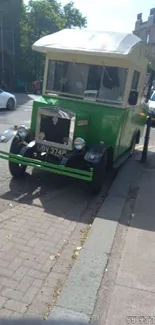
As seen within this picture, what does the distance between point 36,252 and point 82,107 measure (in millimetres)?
3277

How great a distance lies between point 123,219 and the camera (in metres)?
4.95

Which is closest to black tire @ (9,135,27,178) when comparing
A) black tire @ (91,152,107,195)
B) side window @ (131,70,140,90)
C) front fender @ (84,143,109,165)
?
front fender @ (84,143,109,165)

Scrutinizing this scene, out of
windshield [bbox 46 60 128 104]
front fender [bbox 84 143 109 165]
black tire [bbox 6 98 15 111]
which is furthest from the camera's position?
black tire [bbox 6 98 15 111]

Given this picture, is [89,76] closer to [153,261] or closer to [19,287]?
[153,261]

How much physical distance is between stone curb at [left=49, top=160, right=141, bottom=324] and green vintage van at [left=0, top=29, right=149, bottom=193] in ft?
2.20

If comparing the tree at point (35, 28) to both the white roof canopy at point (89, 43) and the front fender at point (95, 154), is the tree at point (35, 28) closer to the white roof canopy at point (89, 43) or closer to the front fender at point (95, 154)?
the white roof canopy at point (89, 43)

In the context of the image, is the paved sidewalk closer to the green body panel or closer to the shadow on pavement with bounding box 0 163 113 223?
the shadow on pavement with bounding box 0 163 113 223

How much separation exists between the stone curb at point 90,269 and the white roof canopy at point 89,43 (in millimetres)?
2619

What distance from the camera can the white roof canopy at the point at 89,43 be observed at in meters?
5.67

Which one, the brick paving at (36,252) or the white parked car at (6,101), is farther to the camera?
the white parked car at (6,101)

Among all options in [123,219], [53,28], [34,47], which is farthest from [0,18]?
[123,219]

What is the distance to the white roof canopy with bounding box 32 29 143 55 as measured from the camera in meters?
5.67

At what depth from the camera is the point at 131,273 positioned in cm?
344

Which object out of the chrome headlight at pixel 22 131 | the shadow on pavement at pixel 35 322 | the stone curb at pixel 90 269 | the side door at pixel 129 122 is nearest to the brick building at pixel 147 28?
the side door at pixel 129 122
